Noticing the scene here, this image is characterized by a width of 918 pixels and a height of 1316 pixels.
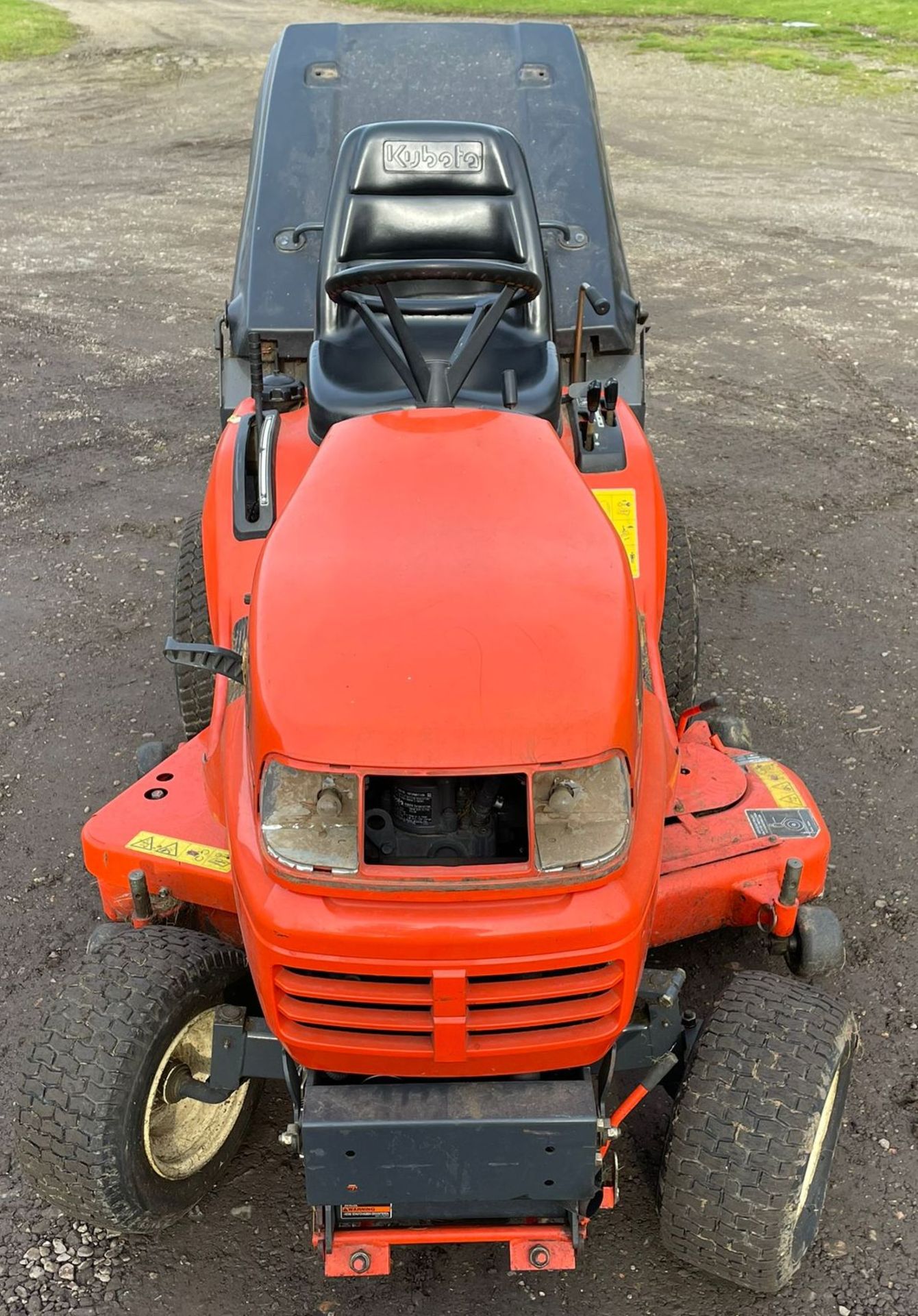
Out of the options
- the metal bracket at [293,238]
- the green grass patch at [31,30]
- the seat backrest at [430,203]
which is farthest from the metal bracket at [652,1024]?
the green grass patch at [31,30]

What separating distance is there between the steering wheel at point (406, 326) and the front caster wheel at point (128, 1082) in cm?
130

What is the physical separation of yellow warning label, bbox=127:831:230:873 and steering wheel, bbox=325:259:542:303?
1.34 metres

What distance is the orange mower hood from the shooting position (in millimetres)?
2174

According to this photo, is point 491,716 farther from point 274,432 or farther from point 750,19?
point 750,19

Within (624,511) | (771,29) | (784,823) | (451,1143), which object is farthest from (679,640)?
(771,29)

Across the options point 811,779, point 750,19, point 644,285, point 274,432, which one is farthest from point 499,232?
point 750,19

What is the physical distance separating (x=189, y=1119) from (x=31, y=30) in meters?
16.9

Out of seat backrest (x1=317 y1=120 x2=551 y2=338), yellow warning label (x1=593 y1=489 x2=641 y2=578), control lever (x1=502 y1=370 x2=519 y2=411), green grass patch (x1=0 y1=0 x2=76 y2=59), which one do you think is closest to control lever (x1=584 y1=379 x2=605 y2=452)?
yellow warning label (x1=593 y1=489 x2=641 y2=578)

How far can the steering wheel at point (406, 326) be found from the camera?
119 inches

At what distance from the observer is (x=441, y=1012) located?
7.27 feet

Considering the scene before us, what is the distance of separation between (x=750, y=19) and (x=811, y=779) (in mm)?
16615

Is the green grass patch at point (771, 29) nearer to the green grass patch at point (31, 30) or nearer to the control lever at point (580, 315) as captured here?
the green grass patch at point (31, 30)

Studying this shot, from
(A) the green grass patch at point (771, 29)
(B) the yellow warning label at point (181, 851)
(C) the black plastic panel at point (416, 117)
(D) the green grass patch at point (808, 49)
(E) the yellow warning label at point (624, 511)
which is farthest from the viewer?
(A) the green grass patch at point (771, 29)

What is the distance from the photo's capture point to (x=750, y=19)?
17.9m
